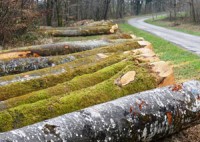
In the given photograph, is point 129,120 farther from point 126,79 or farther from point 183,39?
point 183,39

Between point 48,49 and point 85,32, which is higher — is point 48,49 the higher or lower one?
the lower one

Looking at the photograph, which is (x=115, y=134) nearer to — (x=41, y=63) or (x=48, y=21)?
(x=41, y=63)

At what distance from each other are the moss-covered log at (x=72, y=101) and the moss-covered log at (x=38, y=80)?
1186 mm

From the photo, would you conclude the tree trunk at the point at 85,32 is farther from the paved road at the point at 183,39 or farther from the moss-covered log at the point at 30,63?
the moss-covered log at the point at 30,63

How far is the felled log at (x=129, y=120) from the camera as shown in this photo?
3.98m

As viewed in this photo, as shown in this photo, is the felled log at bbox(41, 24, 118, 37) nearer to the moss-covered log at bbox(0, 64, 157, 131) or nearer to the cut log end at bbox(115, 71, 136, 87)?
the moss-covered log at bbox(0, 64, 157, 131)

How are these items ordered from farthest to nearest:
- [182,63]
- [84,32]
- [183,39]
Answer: [183,39] → [84,32] → [182,63]

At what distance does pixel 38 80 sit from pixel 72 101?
156 cm

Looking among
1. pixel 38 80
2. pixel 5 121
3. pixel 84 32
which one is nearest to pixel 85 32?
pixel 84 32

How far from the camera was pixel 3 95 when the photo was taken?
6098mm

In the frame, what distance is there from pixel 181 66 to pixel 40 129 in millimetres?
9082

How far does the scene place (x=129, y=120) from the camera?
4.55 meters

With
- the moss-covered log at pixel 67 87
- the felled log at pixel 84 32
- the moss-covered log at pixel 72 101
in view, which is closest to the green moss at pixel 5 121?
the moss-covered log at pixel 72 101

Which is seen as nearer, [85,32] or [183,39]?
[85,32]
